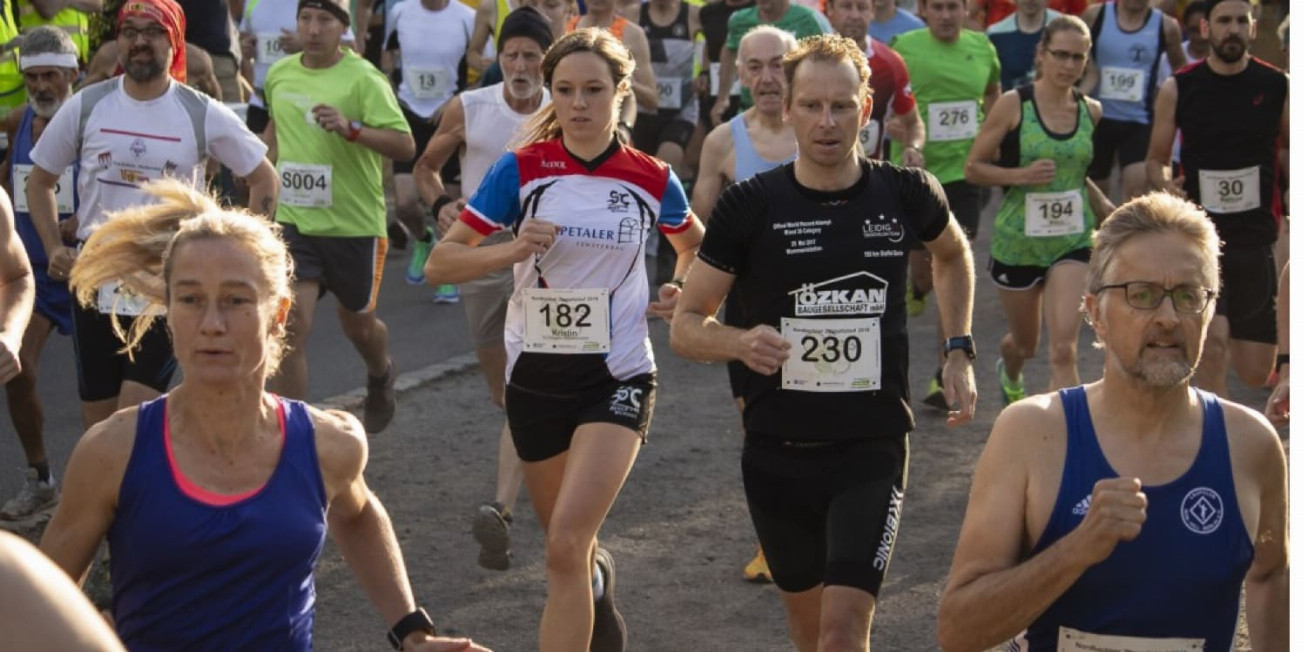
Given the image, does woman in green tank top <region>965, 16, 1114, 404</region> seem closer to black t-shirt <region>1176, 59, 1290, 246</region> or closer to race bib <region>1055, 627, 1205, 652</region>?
black t-shirt <region>1176, 59, 1290, 246</region>

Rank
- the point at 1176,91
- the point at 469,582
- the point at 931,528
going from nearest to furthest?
the point at 469,582 < the point at 931,528 < the point at 1176,91

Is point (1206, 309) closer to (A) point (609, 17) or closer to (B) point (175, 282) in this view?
(B) point (175, 282)

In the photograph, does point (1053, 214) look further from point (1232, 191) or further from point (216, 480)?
point (216, 480)

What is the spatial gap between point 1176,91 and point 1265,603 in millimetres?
5707

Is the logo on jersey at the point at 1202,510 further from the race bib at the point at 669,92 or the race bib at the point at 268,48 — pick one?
the race bib at the point at 268,48

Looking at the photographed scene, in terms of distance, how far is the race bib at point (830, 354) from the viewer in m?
5.39

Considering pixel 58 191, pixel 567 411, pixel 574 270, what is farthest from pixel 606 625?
pixel 58 191

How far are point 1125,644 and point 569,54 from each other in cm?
307

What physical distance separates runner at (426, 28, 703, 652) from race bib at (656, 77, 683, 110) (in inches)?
305

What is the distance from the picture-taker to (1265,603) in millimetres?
3887

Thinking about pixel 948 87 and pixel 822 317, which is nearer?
pixel 822 317

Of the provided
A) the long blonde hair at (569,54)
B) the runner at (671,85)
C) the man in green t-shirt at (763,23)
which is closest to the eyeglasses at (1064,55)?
the man in green t-shirt at (763,23)

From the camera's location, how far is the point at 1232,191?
912cm

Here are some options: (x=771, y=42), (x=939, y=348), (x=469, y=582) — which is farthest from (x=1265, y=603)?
(x=939, y=348)
